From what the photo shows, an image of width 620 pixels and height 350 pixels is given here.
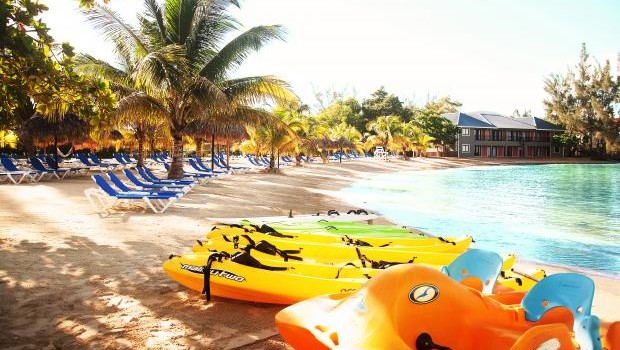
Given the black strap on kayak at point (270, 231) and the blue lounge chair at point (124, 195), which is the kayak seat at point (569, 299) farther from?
the blue lounge chair at point (124, 195)

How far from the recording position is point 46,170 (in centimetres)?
1695

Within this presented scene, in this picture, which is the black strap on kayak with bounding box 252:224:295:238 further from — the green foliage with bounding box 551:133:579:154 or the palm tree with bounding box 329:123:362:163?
the green foliage with bounding box 551:133:579:154

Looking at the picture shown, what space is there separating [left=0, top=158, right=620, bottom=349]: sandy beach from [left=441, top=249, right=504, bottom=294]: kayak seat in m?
1.50

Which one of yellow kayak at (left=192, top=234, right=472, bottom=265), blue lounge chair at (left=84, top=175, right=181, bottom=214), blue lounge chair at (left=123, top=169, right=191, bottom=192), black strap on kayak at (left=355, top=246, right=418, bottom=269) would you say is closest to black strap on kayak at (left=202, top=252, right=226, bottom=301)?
yellow kayak at (left=192, top=234, right=472, bottom=265)

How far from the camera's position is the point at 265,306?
422cm

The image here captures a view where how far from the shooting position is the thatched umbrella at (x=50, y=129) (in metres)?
18.0

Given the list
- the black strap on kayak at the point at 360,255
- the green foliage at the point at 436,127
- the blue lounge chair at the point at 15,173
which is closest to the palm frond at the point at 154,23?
the blue lounge chair at the point at 15,173

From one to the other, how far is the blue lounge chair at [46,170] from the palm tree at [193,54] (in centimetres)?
556

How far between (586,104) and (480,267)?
70402 mm

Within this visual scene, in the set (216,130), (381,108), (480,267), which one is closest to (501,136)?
(381,108)

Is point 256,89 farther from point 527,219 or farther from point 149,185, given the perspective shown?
point 527,219

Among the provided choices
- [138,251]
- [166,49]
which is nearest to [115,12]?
[166,49]

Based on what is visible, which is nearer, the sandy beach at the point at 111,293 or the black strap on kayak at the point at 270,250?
the sandy beach at the point at 111,293

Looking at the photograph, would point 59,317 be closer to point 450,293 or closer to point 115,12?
point 450,293
